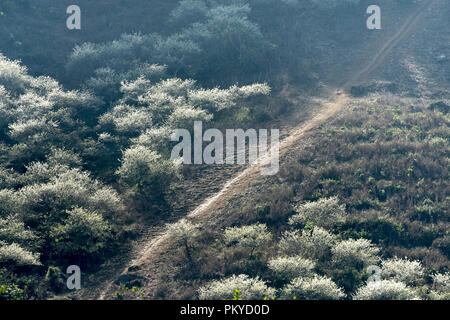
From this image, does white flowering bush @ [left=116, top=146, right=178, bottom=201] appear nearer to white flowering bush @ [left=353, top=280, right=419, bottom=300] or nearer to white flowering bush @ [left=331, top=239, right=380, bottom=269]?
white flowering bush @ [left=331, top=239, right=380, bottom=269]

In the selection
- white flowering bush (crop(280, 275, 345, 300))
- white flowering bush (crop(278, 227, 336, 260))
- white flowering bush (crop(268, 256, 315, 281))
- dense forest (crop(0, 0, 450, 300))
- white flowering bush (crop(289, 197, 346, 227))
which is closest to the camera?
white flowering bush (crop(280, 275, 345, 300))

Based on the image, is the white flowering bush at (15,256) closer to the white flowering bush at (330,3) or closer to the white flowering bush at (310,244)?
the white flowering bush at (310,244)

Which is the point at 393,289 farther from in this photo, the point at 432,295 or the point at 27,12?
the point at 27,12

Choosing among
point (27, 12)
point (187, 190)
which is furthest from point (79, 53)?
point (187, 190)

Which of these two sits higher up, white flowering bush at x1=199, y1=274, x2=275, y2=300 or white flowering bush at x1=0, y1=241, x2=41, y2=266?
white flowering bush at x1=0, y1=241, x2=41, y2=266

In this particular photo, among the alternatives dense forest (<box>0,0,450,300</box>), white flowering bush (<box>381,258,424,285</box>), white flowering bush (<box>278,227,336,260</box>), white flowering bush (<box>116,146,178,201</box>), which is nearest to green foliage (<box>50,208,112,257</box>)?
dense forest (<box>0,0,450,300</box>)
